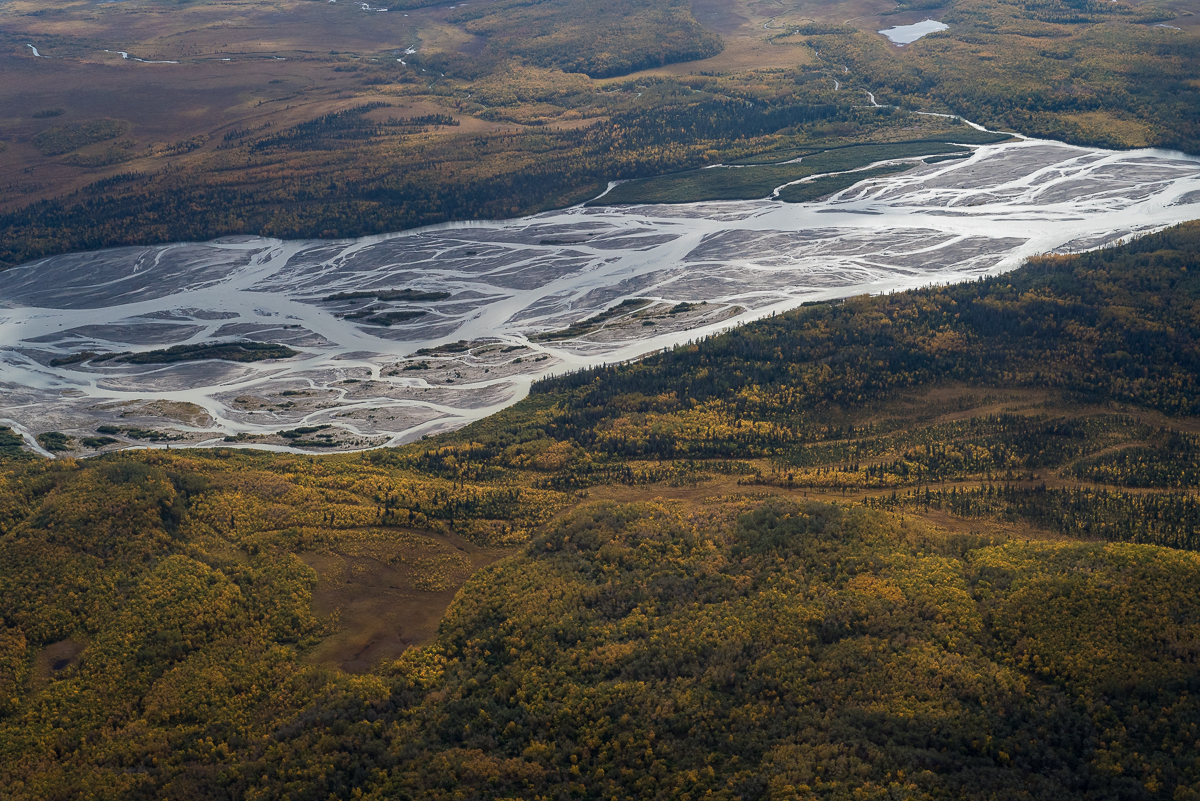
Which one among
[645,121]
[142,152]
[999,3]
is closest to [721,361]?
[645,121]

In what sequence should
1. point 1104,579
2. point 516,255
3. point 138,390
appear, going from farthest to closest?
point 516,255
point 138,390
point 1104,579

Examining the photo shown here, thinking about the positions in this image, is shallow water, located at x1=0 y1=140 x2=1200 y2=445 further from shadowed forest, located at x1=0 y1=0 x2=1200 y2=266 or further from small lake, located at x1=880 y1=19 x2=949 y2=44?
small lake, located at x1=880 y1=19 x2=949 y2=44

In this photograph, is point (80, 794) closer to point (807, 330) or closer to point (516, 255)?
point (807, 330)

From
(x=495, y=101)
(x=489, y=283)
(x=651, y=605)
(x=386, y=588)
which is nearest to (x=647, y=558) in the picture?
(x=651, y=605)

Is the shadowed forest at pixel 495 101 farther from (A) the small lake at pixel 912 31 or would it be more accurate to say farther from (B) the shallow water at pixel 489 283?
(B) the shallow water at pixel 489 283

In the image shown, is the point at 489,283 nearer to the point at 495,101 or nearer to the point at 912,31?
the point at 495,101

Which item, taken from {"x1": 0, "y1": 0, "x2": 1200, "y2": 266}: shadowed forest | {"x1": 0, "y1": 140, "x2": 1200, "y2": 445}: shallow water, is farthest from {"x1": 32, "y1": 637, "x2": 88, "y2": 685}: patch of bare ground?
{"x1": 0, "y1": 0, "x2": 1200, "y2": 266}: shadowed forest

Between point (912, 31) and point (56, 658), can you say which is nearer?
point (56, 658)
